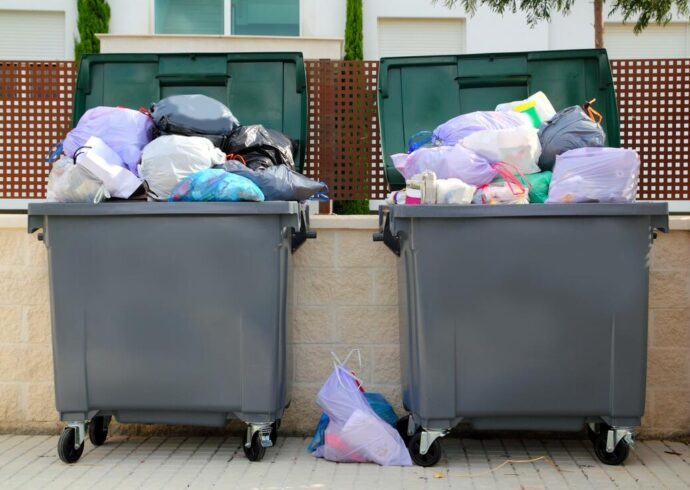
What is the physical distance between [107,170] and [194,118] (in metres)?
0.52

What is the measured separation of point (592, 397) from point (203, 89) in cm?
249

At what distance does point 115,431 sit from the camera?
182 inches

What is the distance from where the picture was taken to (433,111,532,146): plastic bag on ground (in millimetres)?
4387

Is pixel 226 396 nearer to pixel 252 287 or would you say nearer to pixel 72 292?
pixel 252 287

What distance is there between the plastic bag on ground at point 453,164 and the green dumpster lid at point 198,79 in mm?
932

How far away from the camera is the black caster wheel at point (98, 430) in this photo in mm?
4348

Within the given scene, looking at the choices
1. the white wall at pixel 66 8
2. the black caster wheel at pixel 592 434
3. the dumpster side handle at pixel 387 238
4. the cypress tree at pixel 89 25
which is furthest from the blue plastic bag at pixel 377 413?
the white wall at pixel 66 8

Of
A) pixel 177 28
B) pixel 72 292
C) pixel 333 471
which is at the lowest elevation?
pixel 333 471

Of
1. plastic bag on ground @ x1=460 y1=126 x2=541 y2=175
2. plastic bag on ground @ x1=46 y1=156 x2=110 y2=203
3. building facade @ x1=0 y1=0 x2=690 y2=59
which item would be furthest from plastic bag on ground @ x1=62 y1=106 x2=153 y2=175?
building facade @ x1=0 y1=0 x2=690 y2=59

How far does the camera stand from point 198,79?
16.5 ft

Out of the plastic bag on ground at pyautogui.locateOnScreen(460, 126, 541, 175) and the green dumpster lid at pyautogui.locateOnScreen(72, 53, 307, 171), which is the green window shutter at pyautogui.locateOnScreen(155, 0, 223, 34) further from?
the plastic bag on ground at pyautogui.locateOnScreen(460, 126, 541, 175)

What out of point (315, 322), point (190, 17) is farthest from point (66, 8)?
point (315, 322)

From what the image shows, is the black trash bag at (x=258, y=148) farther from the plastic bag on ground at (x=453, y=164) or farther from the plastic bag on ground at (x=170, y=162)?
the plastic bag on ground at (x=453, y=164)

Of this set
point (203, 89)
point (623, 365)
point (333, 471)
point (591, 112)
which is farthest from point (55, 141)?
point (623, 365)
